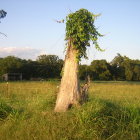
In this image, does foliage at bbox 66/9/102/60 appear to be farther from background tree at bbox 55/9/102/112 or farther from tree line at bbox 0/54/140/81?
tree line at bbox 0/54/140/81

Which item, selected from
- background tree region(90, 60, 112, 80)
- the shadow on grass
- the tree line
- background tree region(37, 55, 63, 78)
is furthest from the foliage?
background tree region(90, 60, 112, 80)

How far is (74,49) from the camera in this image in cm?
848

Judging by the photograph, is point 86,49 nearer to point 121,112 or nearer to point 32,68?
point 121,112

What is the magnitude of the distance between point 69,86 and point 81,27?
1707 mm

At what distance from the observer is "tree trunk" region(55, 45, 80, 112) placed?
8.19 meters

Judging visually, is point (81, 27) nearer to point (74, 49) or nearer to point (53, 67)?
point (74, 49)

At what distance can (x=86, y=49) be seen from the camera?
8.55 meters

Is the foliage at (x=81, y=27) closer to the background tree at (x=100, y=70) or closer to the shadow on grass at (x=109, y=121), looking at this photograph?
the shadow on grass at (x=109, y=121)

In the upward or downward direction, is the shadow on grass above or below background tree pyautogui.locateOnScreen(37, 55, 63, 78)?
below

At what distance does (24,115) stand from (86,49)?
8.52ft

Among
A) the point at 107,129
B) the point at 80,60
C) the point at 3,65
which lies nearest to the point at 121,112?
the point at 107,129

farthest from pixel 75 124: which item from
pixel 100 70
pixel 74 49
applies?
pixel 100 70

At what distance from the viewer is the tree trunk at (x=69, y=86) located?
8188mm

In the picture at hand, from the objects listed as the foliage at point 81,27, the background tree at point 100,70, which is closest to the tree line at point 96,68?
the background tree at point 100,70
